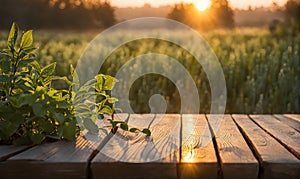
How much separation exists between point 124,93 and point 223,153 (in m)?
3.01

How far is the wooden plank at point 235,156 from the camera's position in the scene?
4.97 ft

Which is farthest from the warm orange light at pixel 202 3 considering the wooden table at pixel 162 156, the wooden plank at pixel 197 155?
the wooden table at pixel 162 156

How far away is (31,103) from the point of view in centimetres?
177

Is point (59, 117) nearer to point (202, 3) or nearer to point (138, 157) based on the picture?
point (138, 157)

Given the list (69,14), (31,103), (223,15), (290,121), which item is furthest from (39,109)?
(223,15)

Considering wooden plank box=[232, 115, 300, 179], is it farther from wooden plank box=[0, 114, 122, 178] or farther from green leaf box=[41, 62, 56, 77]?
green leaf box=[41, 62, 56, 77]

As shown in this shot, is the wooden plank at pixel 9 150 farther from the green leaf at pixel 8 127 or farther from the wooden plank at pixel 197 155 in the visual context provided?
the wooden plank at pixel 197 155

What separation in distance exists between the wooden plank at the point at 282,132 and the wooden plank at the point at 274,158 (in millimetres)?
37

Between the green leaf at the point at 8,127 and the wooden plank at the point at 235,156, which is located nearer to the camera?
the wooden plank at the point at 235,156

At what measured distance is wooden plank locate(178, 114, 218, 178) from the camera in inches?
59.7

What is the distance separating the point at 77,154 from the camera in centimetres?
166

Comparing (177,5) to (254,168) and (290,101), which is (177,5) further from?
(254,168)

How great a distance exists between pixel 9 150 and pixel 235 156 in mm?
875

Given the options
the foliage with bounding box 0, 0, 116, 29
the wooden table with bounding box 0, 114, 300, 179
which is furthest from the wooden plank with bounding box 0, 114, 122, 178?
the foliage with bounding box 0, 0, 116, 29
